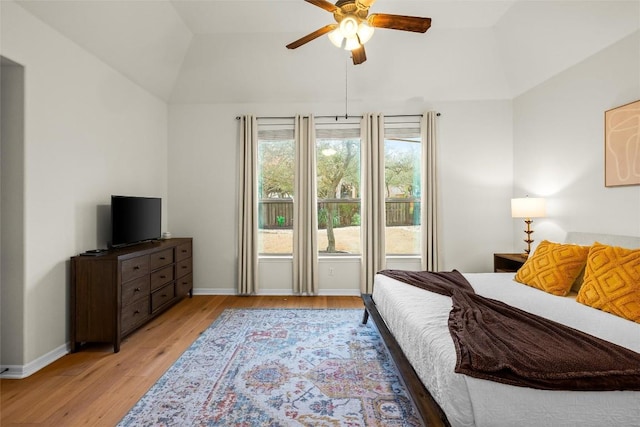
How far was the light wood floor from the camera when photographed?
1.91 metres

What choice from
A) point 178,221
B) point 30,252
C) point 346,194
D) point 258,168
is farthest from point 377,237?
point 30,252

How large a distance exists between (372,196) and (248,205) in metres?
1.76

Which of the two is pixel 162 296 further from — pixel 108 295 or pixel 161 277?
pixel 108 295

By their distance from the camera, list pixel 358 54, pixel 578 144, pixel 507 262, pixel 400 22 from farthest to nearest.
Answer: pixel 507 262, pixel 578 144, pixel 358 54, pixel 400 22

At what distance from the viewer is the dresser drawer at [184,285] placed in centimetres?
396

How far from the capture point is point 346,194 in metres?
4.62

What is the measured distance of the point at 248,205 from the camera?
175 inches

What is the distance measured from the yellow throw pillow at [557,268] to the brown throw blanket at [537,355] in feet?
3.17

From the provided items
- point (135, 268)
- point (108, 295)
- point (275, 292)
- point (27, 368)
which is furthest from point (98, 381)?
point (275, 292)

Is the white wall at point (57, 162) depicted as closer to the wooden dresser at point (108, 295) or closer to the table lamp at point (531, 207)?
the wooden dresser at point (108, 295)

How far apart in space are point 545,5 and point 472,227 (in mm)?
2640

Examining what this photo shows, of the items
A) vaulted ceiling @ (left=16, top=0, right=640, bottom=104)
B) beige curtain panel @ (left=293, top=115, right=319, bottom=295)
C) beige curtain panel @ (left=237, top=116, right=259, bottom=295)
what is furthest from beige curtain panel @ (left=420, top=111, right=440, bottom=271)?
beige curtain panel @ (left=237, top=116, right=259, bottom=295)

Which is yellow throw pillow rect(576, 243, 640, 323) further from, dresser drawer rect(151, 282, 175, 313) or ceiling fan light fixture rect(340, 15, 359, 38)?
dresser drawer rect(151, 282, 175, 313)

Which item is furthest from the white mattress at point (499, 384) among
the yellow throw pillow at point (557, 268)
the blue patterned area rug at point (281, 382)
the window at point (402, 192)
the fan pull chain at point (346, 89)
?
the fan pull chain at point (346, 89)
